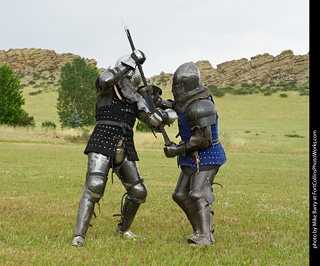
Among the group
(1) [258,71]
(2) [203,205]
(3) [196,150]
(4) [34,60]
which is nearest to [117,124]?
(3) [196,150]

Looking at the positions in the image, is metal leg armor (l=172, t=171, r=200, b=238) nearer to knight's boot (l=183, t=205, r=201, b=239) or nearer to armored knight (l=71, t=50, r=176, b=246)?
knight's boot (l=183, t=205, r=201, b=239)

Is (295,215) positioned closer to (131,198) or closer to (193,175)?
(193,175)

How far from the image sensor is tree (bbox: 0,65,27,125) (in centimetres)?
3391

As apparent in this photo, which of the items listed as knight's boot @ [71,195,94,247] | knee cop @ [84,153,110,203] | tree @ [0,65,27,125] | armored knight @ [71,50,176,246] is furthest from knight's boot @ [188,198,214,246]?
tree @ [0,65,27,125]

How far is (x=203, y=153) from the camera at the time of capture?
509 cm

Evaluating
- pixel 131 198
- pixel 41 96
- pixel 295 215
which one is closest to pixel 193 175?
pixel 131 198

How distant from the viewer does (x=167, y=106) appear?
5.53m

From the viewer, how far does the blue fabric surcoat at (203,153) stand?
16.6 ft

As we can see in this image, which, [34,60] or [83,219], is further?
[34,60]

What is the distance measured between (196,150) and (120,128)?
116 cm

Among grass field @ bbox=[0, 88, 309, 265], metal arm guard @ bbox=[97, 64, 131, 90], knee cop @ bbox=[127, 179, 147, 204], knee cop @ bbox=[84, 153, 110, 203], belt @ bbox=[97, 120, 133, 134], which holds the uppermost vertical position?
metal arm guard @ bbox=[97, 64, 131, 90]

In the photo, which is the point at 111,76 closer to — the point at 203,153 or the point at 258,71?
the point at 203,153

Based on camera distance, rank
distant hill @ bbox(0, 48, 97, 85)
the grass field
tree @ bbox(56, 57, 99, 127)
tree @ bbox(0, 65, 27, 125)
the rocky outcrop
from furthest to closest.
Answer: distant hill @ bbox(0, 48, 97, 85), the rocky outcrop, tree @ bbox(56, 57, 99, 127), tree @ bbox(0, 65, 27, 125), the grass field

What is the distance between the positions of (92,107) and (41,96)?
1779 inches
